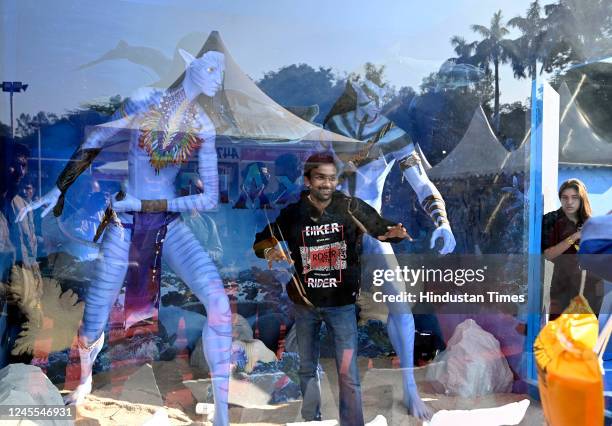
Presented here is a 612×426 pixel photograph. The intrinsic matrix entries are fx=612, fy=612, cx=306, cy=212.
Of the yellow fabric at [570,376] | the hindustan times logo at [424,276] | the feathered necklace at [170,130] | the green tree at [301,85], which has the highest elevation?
the green tree at [301,85]

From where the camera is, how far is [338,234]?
313cm

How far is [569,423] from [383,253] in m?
1.16

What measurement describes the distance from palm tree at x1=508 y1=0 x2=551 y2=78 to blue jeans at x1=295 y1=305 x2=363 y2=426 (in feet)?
5.22

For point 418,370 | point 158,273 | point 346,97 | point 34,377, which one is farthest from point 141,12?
point 418,370

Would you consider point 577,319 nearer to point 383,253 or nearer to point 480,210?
point 480,210

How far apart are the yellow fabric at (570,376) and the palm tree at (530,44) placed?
139 centimetres

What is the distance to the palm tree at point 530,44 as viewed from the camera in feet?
10.7

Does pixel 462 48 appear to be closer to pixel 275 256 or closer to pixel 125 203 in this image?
pixel 275 256

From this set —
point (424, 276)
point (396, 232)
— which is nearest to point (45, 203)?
point (396, 232)

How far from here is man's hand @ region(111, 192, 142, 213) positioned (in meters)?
3.10

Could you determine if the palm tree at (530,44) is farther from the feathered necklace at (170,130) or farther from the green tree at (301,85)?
the feathered necklace at (170,130)

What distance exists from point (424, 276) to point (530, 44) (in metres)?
1.37

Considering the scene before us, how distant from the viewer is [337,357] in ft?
10.6

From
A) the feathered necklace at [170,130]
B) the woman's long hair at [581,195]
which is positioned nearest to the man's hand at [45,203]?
the feathered necklace at [170,130]
